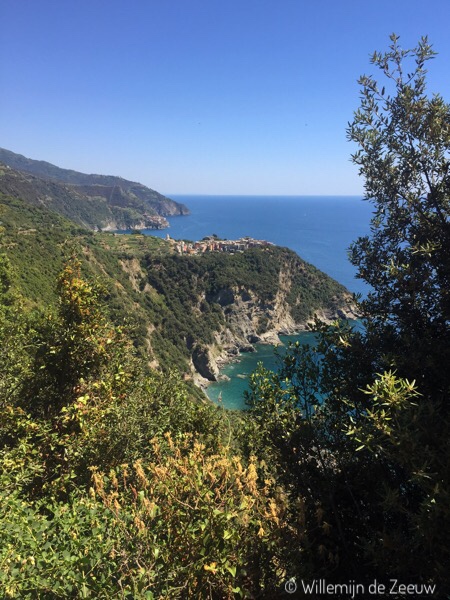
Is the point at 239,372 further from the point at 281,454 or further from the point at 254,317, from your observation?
the point at 281,454

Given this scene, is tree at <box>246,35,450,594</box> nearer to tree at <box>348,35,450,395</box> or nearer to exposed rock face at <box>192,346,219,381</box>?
tree at <box>348,35,450,395</box>

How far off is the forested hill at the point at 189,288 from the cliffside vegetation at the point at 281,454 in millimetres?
62348

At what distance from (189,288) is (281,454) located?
4005 inches

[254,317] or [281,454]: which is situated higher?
[281,454]

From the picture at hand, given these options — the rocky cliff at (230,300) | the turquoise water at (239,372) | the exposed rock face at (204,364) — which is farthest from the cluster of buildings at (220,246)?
the exposed rock face at (204,364)

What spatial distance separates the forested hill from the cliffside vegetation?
6235 cm

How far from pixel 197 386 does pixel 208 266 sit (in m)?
44.8

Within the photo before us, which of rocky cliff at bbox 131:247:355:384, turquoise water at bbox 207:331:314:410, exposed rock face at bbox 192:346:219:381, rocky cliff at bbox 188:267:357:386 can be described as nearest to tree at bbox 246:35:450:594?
turquoise water at bbox 207:331:314:410

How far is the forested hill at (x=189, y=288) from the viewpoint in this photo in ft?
262

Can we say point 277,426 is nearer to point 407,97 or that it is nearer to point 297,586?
point 297,586

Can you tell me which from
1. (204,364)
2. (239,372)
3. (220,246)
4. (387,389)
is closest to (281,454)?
(387,389)

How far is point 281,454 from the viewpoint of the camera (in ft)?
17.7

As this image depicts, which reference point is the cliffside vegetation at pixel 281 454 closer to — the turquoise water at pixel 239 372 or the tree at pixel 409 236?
the tree at pixel 409 236

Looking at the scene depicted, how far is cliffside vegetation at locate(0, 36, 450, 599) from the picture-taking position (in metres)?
3.30
